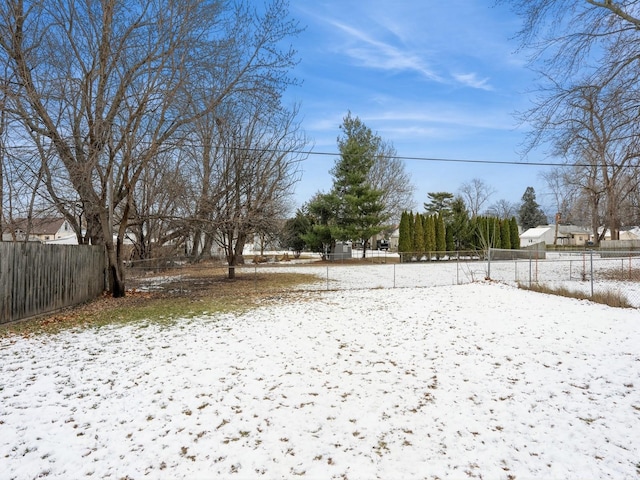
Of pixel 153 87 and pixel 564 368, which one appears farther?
pixel 153 87

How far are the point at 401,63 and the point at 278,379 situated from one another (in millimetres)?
11855

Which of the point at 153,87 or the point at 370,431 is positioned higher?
the point at 153,87

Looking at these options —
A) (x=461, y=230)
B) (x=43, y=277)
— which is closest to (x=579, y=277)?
(x=461, y=230)

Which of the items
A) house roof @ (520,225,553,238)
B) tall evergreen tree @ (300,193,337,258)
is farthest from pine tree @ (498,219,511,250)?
house roof @ (520,225,553,238)

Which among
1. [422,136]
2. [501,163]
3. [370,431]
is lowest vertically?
[370,431]

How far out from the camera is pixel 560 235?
215ft

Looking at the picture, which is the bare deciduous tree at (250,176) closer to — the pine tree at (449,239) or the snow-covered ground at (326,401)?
the snow-covered ground at (326,401)

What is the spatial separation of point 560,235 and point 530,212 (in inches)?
331

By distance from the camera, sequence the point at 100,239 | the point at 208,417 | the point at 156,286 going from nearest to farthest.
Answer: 1. the point at 208,417
2. the point at 100,239
3. the point at 156,286

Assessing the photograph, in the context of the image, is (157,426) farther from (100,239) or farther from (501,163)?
(501,163)

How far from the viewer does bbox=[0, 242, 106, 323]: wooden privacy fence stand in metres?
7.45

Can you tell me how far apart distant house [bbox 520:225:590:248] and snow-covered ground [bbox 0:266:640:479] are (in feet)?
189

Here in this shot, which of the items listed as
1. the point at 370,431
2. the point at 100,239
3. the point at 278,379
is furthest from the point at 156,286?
the point at 370,431

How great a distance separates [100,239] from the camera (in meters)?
11.9
